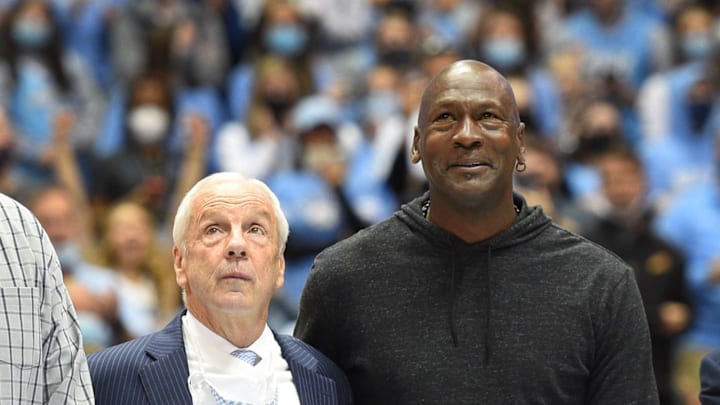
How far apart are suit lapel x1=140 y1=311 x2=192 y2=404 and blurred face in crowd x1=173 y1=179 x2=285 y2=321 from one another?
0.31 feet

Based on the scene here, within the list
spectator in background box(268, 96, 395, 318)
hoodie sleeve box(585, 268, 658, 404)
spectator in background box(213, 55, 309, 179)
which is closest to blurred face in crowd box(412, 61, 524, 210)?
hoodie sleeve box(585, 268, 658, 404)

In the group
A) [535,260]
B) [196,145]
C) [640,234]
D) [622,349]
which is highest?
[196,145]

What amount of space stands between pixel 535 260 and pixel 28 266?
49.5 inches

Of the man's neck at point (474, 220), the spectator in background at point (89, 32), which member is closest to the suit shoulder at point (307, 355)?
the man's neck at point (474, 220)

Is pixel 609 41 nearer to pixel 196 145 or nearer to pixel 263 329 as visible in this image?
pixel 196 145

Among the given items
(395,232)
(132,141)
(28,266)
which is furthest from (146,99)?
(28,266)

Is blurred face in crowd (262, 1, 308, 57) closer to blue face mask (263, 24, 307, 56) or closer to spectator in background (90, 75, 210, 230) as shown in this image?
blue face mask (263, 24, 307, 56)

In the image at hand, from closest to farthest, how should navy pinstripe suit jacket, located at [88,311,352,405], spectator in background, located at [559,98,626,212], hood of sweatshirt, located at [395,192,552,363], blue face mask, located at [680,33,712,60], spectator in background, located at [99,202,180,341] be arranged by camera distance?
navy pinstripe suit jacket, located at [88,311,352,405] → hood of sweatshirt, located at [395,192,552,363] → spectator in background, located at [99,202,180,341] → spectator in background, located at [559,98,626,212] → blue face mask, located at [680,33,712,60]

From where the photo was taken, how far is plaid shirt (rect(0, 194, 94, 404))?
117 inches

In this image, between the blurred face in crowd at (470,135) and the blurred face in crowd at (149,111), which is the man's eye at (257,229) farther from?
the blurred face in crowd at (149,111)

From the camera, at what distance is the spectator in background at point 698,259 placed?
274 inches

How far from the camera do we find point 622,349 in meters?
3.46

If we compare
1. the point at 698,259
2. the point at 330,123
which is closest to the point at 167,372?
the point at 698,259

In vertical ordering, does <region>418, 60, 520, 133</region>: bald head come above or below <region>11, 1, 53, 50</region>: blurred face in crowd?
below
